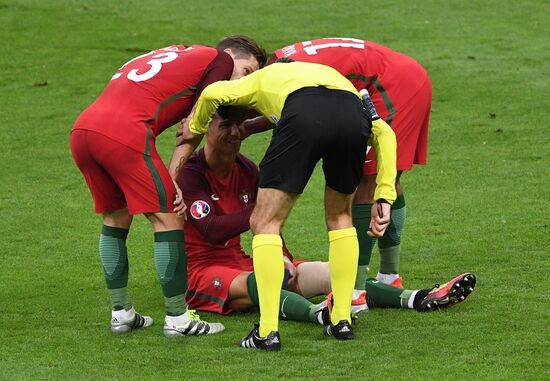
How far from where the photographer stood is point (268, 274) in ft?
19.2

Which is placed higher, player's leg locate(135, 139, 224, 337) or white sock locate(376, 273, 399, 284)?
player's leg locate(135, 139, 224, 337)

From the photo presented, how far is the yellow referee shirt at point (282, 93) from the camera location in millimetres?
5844

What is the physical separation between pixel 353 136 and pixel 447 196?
14.6ft

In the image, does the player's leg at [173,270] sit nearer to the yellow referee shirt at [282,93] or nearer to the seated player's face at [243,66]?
the yellow referee shirt at [282,93]

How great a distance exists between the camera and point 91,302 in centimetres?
720

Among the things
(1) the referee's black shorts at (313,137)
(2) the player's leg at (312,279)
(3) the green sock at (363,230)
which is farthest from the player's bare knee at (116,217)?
(3) the green sock at (363,230)

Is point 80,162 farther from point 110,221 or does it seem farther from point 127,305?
point 127,305

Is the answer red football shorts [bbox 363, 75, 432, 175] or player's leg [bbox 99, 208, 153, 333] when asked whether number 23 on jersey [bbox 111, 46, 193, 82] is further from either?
red football shorts [bbox 363, 75, 432, 175]

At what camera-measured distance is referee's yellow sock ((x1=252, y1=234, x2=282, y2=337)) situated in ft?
19.1

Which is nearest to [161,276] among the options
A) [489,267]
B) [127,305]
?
[127,305]

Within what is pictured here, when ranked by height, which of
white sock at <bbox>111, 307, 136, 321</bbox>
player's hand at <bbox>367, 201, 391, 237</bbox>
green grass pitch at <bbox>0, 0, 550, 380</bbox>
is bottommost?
green grass pitch at <bbox>0, 0, 550, 380</bbox>

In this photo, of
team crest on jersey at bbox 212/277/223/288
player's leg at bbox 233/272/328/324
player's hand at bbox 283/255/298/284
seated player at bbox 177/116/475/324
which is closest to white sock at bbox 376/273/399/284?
seated player at bbox 177/116/475/324

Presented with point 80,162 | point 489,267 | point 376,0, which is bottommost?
point 376,0

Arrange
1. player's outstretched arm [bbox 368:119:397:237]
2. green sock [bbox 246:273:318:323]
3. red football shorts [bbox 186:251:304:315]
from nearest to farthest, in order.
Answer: player's outstretched arm [bbox 368:119:397:237] < green sock [bbox 246:273:318:323] < red football shorts [bbox 186:251:304:315]
